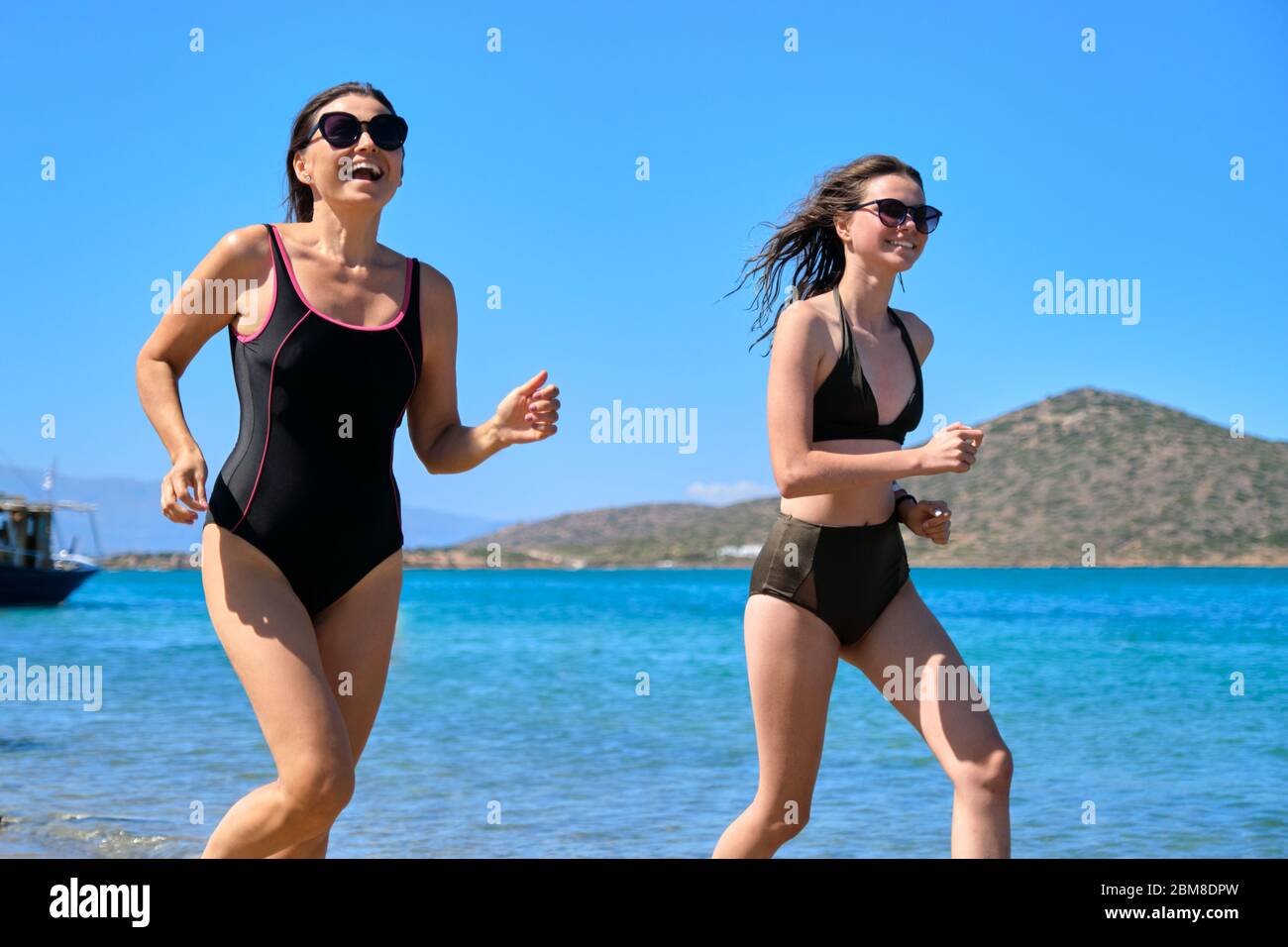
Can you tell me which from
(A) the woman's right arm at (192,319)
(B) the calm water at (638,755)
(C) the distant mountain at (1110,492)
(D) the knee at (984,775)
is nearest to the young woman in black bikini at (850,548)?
(D) the knee at (984,775)

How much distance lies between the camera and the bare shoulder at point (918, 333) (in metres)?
4.81

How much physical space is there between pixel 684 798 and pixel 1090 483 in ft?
262

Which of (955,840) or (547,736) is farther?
(547,736)

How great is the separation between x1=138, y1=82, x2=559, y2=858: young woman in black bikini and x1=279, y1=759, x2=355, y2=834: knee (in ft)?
0.12

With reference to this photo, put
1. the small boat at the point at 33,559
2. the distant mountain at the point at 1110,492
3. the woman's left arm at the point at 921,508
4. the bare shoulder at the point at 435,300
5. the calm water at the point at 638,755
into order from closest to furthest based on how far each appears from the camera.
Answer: the bare shoulder at the point at 435,300 < the woman's left arm at the point at 921,508 < the calm water at the point at 638,755 < the small boat at the point at 33,559 < the distant mountain at the point at 1110,492

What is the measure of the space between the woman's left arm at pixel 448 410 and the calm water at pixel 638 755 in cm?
610

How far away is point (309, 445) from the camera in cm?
408

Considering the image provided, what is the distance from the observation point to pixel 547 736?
707 inches

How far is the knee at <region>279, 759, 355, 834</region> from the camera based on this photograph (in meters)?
3.73

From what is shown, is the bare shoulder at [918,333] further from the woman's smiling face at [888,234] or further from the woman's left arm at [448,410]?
the woman's left arm at [448,410]

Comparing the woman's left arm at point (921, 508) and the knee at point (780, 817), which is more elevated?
the woman's left arm at point (921, 508)

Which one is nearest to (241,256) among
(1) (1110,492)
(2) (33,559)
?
(2) (33,559)
